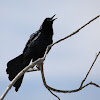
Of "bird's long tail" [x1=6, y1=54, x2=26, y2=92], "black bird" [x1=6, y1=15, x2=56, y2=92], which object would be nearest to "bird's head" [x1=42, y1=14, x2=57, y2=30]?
"black bird" [x1=6, y1=15, x2=56, y2=92]

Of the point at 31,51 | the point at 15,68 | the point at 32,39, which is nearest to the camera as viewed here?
the point at 15,68

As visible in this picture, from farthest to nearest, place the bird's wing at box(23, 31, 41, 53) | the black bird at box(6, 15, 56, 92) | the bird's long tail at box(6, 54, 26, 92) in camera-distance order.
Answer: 1. the bird's wing at box(23, 31, 41, 53)
2. the black bird at box(6, 15, 56, 92)
3. the bird's long tail at box(6, 54, 26, 92)

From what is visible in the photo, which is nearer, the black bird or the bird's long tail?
the bird's long tail

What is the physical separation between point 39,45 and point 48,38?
1.10 ft

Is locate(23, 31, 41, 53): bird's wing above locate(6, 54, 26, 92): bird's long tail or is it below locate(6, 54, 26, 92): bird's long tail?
above

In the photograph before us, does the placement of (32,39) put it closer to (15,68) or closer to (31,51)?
(31,51)

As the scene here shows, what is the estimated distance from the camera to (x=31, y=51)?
6.02 metres

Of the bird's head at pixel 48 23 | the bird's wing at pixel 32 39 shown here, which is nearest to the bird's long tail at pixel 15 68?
the bird's wing at pixel 32 39

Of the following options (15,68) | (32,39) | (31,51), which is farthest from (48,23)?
(15,68)

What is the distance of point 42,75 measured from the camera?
4.28 metres

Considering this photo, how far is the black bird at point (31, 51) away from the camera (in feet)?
19.1

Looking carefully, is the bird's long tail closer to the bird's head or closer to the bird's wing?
the bird's wing

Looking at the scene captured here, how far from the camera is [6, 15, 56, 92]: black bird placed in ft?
19.1

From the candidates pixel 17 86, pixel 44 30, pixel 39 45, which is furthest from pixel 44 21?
pixel 17 86
